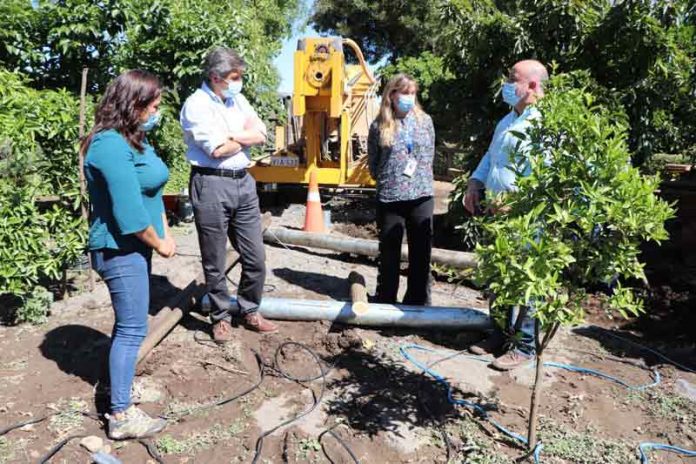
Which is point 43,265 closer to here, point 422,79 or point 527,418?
point 527,418

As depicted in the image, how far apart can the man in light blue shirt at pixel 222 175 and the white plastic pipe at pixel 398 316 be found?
15.1 inches

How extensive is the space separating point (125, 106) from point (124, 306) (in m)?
1.04

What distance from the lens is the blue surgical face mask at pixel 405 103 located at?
14.2 feet

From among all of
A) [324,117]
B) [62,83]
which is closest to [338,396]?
[62,83]

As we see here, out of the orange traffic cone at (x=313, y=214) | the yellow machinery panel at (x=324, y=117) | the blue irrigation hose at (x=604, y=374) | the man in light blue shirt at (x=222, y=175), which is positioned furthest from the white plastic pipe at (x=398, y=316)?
the yellow machinery panel at (x=324, y=117)

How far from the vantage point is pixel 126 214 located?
2740 mm

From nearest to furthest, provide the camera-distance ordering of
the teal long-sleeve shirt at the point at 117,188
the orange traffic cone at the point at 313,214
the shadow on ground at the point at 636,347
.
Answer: the teal long-sleeve shirt at the point at 117,188 → the shadow on ground at the point at 636,347 → the orange traffic cone at the point at 313,214

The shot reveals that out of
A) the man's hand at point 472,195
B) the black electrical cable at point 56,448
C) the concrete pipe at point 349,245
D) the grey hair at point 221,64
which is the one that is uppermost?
the grey hair at point 221,64

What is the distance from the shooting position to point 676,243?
654 cm

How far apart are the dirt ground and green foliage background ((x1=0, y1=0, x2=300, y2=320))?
2.07 ft

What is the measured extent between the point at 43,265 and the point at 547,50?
225 inches

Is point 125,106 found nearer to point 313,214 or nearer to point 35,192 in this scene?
point 35,192

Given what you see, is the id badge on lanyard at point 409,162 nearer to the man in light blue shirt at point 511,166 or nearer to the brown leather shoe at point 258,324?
the man in light blue shirt at point 511,166

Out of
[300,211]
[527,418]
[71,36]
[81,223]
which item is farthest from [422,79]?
[527,418]
